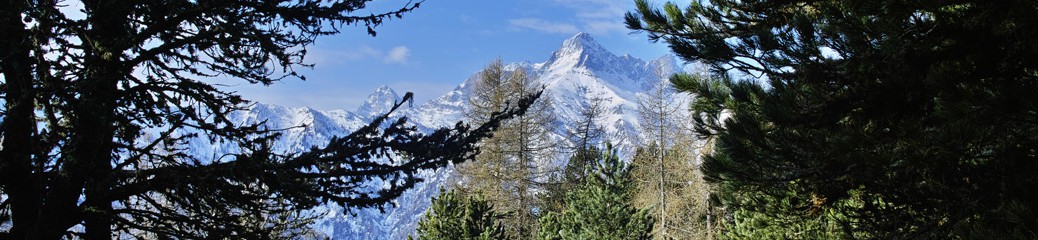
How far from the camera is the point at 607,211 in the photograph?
14461 millimetres

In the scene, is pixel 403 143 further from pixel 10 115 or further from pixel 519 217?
pixel 519 217

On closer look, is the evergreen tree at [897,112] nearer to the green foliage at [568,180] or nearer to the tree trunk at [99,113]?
the tree trunk at [99,113]

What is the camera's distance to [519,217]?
20.5 meters

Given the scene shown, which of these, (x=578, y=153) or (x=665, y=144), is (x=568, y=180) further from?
(x=665, y=144)

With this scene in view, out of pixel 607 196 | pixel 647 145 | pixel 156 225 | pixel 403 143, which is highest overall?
pixel 647 145

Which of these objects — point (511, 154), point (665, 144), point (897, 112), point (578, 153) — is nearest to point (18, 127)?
point (897, 112)

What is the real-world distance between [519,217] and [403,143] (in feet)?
55.2

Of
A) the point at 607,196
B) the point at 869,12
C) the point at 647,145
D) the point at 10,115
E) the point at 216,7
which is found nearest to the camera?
the point at 10,115

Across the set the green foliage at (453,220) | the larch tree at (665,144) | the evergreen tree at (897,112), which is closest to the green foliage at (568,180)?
the larch tree at (665,144)

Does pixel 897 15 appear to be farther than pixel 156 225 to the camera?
No

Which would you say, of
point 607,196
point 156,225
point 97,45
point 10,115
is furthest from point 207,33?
point 607,196

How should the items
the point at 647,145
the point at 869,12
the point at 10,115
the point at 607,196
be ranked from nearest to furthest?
the point at 10,115 → the point at 869,12 → the point at 607,196 → the point at 647,145

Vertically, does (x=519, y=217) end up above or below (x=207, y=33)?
above

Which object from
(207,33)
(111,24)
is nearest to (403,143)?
(207,33)
